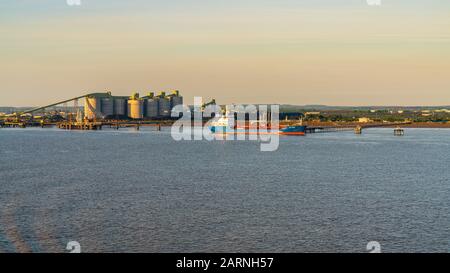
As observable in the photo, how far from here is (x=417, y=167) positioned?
170ft

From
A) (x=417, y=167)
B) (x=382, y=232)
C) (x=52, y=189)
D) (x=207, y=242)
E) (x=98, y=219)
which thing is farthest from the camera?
(x=417, y=167)

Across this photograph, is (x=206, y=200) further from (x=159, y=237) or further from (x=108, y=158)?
(x=108, y=158)

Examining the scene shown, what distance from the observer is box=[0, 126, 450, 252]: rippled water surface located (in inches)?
876

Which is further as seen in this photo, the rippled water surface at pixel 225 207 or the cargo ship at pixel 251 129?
the cargo ship at pixel 251 129

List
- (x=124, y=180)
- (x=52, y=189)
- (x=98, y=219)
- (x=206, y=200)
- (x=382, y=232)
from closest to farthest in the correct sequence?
1. (x=382, y=232)
2. (x=98, y=219)
3. (x=206, y=200)
4. (x=52, y=189)
5. (x=124, y=180)

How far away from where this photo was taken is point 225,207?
1165 inches

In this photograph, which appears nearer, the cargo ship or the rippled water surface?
the rippled water surface

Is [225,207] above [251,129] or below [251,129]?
above

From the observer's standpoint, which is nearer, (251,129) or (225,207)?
(225,207)

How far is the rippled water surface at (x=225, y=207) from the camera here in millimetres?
22250
